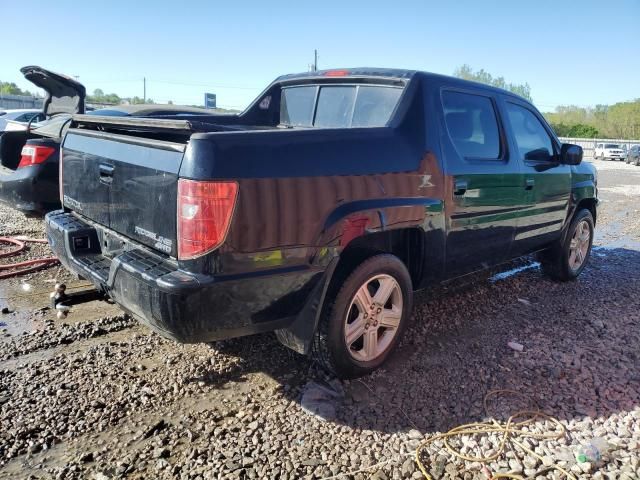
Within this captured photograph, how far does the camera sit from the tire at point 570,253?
17.7 feet

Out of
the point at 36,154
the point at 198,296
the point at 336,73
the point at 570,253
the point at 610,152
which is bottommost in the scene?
the point at 570,253

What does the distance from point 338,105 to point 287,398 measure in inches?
86.7

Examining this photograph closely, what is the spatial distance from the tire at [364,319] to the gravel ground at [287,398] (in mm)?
154

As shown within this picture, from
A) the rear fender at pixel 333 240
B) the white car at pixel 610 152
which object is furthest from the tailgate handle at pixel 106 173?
the white car at pixel 610 152

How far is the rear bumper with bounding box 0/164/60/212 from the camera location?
16.9 feet

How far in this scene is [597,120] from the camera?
84.1m

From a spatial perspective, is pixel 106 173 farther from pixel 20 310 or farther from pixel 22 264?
pixel 22 264

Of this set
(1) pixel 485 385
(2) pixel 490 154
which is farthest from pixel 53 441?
(2) pixel 490 154

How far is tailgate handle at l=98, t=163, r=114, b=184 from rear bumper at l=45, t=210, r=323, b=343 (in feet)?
1.44

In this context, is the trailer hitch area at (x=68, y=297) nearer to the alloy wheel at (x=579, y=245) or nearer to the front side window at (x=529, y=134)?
the front side window at (x=529, y=134)

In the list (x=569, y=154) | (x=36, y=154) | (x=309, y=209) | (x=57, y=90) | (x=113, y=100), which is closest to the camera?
(x=309, y=209)

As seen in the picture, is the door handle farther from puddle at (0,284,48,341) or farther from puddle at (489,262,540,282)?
puddle at (0,284,48,341)

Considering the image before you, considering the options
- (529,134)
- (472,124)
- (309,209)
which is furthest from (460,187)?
(529,134)

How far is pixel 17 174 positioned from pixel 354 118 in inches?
148
